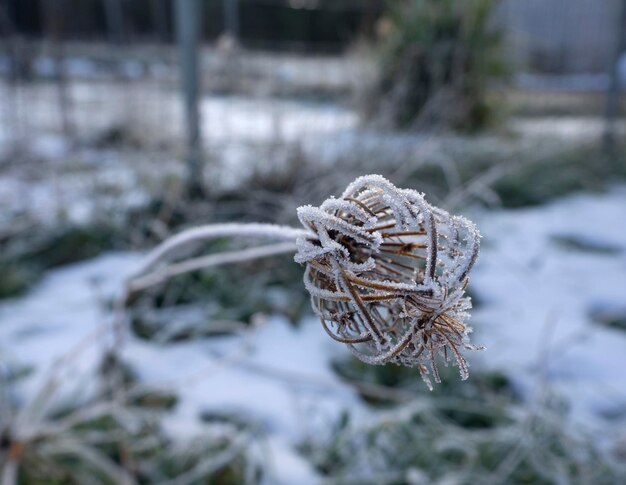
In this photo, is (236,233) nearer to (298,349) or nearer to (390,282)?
(390,282)

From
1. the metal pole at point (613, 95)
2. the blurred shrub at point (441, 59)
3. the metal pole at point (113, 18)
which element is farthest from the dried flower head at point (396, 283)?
the metal pole at point (113, 18)

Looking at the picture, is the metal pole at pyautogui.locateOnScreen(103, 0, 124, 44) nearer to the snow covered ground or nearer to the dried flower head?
the snow covered ground

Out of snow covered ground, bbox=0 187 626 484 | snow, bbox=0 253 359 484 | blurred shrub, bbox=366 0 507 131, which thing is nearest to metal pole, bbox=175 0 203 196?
snow covered ground, bbox=0 187 626 484

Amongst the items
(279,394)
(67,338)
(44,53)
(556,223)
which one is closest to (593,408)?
(279,394)

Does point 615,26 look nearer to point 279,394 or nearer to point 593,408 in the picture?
point 593,408

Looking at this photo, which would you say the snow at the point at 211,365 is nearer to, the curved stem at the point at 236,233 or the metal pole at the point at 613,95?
the curved stem at the point at 236,233
